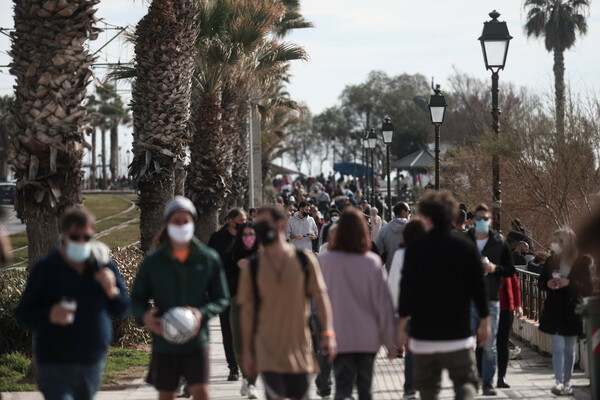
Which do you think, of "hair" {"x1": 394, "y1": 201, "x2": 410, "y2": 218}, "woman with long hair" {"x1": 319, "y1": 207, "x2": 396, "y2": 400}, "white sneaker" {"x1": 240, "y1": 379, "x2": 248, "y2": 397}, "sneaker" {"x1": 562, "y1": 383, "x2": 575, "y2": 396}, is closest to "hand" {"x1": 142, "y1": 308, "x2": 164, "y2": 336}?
"woman with long hair" {"x1": 319, "y1": 207, "x2": 396, "y2": 400}

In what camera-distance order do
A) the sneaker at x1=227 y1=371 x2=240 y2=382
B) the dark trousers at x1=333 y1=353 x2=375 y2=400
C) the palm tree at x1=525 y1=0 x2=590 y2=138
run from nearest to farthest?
the dark trousers at x1=333 y1=353 x2=375 y2=400, the sneaker at x1=227 y1=371 x2=240 y2=382, the palm tree at x1=525 y1=0 x2=590 y2=138

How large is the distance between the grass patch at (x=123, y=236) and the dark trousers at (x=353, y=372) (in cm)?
2509

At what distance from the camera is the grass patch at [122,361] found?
11.2 m

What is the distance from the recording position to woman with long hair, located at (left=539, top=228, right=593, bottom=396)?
923 cm

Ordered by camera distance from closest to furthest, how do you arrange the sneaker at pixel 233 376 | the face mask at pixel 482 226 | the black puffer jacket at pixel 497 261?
the black puffer jacket at pixel 497 261
the face mask at pixel 482 226
the sneaker at pixel 233 376

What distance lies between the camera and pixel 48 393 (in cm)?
586

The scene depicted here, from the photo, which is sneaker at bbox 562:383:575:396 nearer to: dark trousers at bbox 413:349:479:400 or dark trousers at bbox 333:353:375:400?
dark trousers at bbox 413:349:479:400

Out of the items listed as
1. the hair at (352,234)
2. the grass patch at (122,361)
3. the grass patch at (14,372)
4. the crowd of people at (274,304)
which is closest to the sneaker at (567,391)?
the crowd of people at (274,304)

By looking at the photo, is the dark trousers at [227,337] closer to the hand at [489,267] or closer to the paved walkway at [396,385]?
the paved walkway at [396,385]

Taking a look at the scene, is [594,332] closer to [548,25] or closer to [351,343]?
[351,343]

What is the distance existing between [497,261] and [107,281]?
4387 millimetres

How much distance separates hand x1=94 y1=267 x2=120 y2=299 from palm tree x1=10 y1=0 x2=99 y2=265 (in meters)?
4.73

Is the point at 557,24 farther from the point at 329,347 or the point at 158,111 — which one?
the point at 329,347

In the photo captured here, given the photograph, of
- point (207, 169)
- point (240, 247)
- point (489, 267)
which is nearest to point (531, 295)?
point (489, 267)
